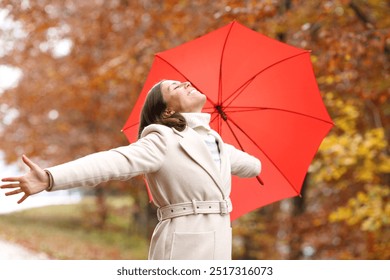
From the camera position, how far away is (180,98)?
297 cm

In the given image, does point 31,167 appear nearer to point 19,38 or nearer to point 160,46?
point 160,46

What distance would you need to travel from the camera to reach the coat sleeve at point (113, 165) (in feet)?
7.85

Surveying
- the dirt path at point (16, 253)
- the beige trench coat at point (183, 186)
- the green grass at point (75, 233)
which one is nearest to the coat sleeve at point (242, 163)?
the beige trench coat at point (183, 186)

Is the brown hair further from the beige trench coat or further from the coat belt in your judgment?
the coat belt

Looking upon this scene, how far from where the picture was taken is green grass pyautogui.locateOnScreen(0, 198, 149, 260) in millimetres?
16984

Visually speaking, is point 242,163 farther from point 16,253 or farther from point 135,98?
point 16,253

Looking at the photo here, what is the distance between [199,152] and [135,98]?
11.4 m

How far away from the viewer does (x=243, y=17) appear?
23.0ft

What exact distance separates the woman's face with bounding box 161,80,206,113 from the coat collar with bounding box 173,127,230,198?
0.13 meters

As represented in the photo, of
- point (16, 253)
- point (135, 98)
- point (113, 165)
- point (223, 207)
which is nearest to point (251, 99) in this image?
point (223, 207)

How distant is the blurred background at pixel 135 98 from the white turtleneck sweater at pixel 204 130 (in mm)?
3767

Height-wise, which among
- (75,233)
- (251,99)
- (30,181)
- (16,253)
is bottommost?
(30,181)

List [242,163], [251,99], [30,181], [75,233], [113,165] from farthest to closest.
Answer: [75,233], [251,99], [242,163], [113,165], [30,181]

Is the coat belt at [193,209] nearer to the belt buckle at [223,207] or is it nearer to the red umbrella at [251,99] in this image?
the belt buckle at [223,207]
